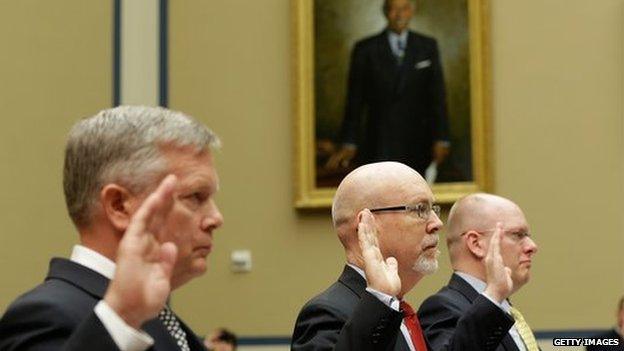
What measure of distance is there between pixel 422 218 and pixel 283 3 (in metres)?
6.64

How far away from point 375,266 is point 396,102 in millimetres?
6996

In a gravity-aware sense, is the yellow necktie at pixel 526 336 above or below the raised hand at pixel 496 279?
below

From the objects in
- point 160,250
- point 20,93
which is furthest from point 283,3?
point 160,250

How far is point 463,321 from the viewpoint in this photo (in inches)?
200

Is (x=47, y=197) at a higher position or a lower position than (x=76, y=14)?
lower

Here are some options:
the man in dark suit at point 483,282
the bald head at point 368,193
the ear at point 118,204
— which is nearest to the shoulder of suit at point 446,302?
the man in dark suit at point 483,282

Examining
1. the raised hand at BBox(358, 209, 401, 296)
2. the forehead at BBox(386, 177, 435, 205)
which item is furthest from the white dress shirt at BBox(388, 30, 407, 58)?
the raised hand at BBox(358, 209, 401, 296)

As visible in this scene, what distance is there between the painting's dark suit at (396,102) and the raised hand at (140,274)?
877 centimetres

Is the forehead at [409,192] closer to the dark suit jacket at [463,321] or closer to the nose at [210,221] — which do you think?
the dark suit jacket at [463,321]

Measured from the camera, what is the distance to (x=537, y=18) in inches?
435

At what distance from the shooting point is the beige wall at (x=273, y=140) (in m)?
10.8

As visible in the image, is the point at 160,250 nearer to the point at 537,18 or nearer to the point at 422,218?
the point at 422,218

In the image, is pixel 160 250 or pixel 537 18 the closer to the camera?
pixel 160 250

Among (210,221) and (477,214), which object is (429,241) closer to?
(477,214)
